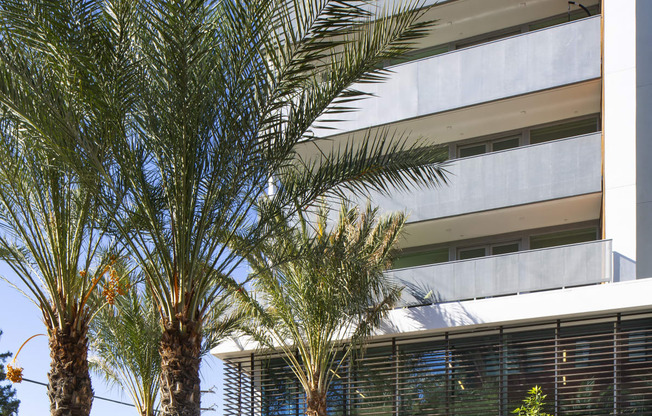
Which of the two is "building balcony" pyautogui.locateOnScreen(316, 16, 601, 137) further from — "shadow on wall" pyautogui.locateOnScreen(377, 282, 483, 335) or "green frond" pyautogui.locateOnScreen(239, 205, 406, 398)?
"shadow on wall" pyautogui.locateOnScreen(377, 282, 483, 335)

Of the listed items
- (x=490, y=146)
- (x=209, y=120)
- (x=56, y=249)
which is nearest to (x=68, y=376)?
(x=56, y=249)

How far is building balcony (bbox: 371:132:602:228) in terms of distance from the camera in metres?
18.5

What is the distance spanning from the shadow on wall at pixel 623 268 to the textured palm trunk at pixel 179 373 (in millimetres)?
9523

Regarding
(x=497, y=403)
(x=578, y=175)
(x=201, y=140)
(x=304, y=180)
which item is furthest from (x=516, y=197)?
(x=201, y=140)

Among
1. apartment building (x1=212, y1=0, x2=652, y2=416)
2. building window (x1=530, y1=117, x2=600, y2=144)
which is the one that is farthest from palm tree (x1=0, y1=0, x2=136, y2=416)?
building window (x1=530, y1=117, x2=600, y2=144)

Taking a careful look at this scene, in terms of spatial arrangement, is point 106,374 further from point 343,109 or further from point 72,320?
point 343,109

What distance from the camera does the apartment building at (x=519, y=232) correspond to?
16.0 metres

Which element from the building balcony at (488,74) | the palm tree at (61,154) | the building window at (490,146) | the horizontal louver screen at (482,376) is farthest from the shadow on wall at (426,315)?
the palm tree at (61,154)

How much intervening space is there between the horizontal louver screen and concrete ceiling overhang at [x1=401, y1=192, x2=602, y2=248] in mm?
3536

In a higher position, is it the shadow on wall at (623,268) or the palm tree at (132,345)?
the shadow on wall at (623,268)

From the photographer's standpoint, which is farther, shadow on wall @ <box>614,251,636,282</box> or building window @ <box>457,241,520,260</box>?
building window @ <box>457,241,520,260</box>

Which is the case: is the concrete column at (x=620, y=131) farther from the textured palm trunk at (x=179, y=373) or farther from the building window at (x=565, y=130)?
the textured palm trunk at (x=179, y=373)

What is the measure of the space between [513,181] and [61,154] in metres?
11.9

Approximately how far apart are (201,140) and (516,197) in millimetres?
10582
